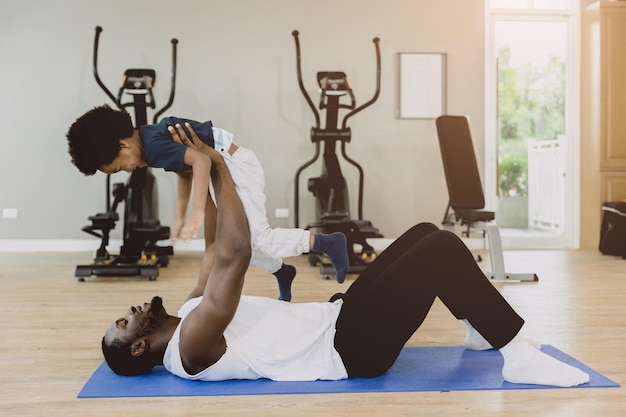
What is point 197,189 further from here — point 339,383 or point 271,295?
point 271,295

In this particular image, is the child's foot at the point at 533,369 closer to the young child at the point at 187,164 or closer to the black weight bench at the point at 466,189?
the young child at the point at 187,164

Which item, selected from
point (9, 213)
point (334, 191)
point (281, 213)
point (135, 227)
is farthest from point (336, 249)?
point (9, 213)

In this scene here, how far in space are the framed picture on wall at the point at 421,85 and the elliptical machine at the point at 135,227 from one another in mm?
2238

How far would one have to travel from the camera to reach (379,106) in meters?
6.27

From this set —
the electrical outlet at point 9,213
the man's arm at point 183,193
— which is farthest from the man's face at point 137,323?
the electrical outlet at point 9,213

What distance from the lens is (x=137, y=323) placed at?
184cm

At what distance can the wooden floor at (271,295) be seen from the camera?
5.96 feet

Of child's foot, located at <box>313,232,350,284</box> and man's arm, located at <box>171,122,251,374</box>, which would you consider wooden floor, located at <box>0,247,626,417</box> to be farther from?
child's foot, located at <box>313,232,350,284</box>

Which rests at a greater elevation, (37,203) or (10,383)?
(37,203)

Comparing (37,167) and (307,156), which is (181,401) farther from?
(37,167)

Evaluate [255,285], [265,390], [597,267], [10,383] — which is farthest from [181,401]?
[597,267]

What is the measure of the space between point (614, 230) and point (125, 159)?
492cm

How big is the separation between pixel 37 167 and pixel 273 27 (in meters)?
2.57

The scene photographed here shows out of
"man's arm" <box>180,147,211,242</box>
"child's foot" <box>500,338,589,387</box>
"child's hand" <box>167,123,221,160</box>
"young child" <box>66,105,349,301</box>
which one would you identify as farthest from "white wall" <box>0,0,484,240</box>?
"child's foot" <box>500,338,589,387</box>
